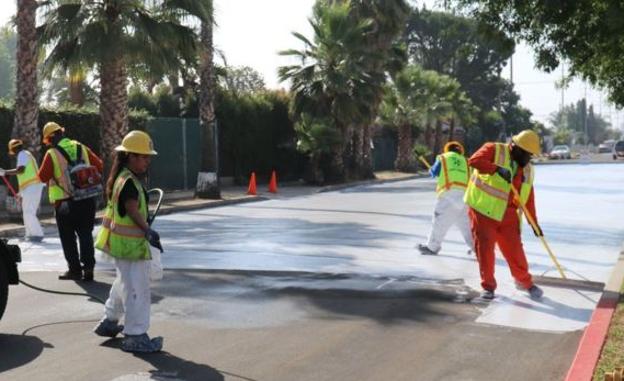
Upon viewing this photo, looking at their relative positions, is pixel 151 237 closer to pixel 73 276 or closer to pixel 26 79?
pixel 73 276

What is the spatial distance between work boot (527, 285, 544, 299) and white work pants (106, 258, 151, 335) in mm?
4077

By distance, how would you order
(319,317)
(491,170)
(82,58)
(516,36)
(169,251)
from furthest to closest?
(82,58) → (169,251) → (516,36) → (491,170) → (319,317)

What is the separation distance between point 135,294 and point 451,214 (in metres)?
6.10

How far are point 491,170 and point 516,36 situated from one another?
267 centimetres

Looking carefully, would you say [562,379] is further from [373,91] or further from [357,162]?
[357,162]

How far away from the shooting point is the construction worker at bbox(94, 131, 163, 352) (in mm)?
6535

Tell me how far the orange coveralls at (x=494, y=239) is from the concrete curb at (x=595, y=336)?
2.77ft

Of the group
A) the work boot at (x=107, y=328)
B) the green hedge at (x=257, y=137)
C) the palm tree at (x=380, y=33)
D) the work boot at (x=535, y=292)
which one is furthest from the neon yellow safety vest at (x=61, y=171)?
the palm tree at (x=380, y=33)

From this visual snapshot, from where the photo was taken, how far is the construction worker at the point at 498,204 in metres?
8.55

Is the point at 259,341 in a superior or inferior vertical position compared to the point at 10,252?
inferior

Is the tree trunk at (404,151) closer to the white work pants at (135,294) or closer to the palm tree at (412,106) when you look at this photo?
the palm tree at (412,106)

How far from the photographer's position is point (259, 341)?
6957 millimetres

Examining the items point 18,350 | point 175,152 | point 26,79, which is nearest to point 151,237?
point 18,350

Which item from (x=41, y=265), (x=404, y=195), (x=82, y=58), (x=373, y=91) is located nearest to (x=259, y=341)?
(x=41, y=265)
